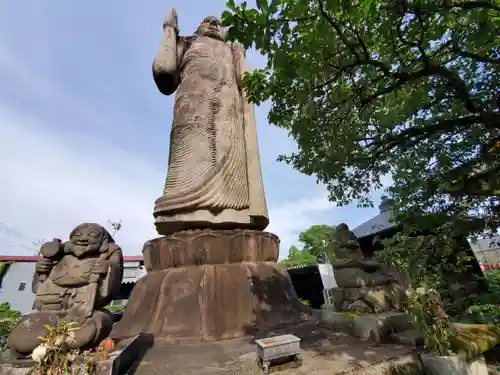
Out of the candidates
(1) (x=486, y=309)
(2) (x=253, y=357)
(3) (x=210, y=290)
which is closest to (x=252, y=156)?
(3) (x=210, y=290)

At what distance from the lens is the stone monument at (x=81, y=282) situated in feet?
8.73

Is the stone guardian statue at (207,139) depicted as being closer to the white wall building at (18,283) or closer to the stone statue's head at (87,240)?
the stone statue's head at (87,240)

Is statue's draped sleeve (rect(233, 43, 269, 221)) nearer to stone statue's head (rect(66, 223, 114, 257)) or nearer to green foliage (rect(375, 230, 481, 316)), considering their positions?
stone statue's head (rect(66, 223, 114, 257))

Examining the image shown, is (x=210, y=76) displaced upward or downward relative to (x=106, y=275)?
upward

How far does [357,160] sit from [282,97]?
89.7 inches

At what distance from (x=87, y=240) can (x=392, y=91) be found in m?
5.08

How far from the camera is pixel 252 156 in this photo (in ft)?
19.7

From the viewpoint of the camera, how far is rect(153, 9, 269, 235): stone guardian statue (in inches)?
193

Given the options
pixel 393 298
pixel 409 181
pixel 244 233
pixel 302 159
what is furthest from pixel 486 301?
pixel 244 233

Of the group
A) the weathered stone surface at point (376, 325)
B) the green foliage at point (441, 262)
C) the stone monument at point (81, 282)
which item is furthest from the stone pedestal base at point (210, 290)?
the green foliage at point (441, 262)

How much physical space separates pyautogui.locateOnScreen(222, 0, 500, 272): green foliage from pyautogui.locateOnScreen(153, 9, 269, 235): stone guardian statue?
1.44m

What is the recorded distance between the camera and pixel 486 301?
788 centimetres

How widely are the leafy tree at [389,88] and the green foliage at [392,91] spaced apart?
0.05 ft

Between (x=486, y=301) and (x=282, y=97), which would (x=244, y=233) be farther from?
(x=486, y=301)
